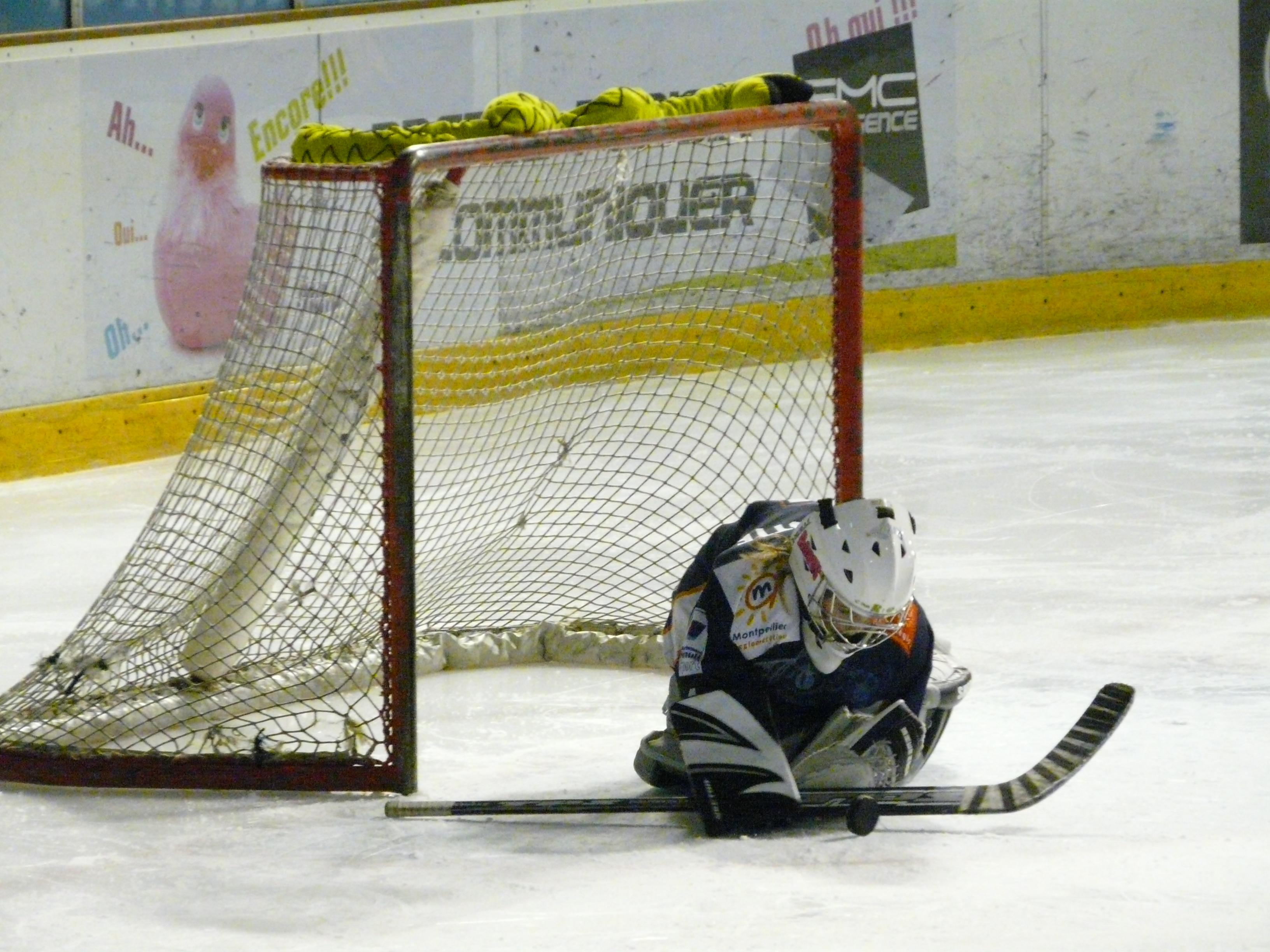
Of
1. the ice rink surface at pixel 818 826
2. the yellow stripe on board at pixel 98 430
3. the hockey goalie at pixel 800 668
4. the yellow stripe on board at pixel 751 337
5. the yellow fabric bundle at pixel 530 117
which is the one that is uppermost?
the yellow fabric bundle at pixel 530 117

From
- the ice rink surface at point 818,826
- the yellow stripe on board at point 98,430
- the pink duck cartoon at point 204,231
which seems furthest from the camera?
the pink duck cartoon at point 204,231

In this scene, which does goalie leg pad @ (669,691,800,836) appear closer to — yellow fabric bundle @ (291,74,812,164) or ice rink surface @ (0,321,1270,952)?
ice rink surface @ (0,321,1270,952)

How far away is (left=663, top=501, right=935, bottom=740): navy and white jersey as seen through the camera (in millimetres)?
3275

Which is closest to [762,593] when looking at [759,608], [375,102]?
[759,608]

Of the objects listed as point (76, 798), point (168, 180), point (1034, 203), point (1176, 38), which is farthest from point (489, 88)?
point (76, 798)

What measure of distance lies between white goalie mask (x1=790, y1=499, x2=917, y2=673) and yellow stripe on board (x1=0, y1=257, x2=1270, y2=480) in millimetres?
1318

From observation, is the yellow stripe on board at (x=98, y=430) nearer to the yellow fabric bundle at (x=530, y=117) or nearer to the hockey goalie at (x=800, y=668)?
the yellow fabric bundle at (x=530, y=117)

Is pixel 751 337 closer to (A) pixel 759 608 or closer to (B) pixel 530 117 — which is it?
(B) pixel 530 117

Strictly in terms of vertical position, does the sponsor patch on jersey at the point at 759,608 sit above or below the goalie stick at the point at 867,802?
above

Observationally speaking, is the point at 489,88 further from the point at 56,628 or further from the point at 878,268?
the point at 56,628

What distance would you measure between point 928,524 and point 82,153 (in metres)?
3.18

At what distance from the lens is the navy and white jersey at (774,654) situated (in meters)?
3.28

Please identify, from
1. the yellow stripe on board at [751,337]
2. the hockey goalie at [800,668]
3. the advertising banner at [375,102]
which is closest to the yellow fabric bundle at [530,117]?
the yellow stripe on board at [751,337]

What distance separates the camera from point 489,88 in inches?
308
